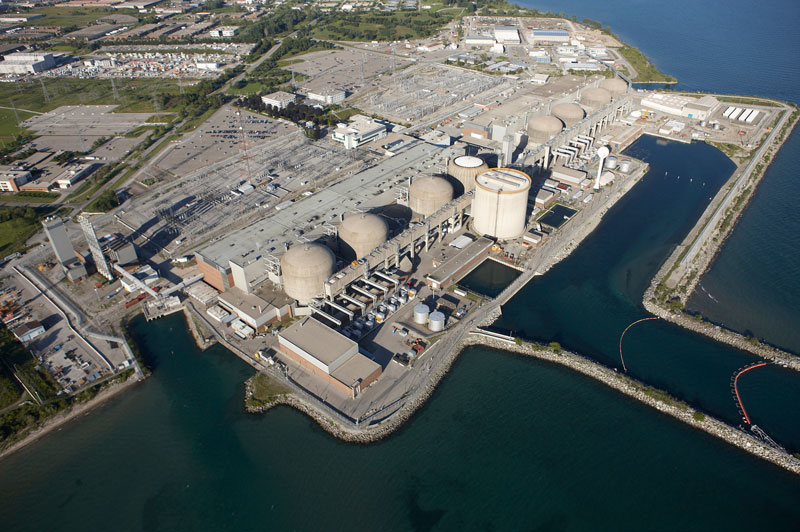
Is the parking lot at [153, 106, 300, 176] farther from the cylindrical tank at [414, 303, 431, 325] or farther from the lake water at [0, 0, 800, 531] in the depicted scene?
the cylindrical tank at [414, 303, 431, 325]

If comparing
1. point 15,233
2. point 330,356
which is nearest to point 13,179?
point 15,233

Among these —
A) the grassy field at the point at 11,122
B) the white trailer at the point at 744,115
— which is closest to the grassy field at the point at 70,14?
the grassy field at the point at 11,122

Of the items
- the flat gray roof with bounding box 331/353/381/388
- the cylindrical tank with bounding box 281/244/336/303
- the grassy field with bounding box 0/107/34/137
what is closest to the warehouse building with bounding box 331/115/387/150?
the cylindrical tank with bounding box 281/244/336/303

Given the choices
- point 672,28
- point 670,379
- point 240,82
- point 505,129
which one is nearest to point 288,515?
point 670,379

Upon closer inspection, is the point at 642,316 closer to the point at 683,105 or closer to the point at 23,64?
the point at 683,105

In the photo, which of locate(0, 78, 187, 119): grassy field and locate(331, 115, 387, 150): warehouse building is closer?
locate(331, 115, 387, 150): warehouse building

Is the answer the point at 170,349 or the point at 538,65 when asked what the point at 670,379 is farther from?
the point at 538,65
